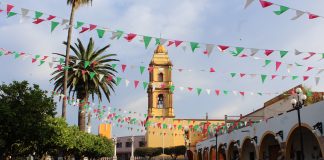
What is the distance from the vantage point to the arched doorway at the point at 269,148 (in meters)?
29.9

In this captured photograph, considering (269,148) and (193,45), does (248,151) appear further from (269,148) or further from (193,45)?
(193,45)

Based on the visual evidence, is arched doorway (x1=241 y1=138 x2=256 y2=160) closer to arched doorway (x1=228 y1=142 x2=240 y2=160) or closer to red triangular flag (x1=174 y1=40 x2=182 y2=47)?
arched doorway (x1=228 y1=142 x2=240 y2=160)

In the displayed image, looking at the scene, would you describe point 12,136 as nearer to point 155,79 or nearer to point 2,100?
point 2,100

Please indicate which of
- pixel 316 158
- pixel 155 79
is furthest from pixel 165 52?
pixel 316 158

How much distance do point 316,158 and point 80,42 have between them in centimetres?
2034

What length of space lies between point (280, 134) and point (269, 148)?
219 inches

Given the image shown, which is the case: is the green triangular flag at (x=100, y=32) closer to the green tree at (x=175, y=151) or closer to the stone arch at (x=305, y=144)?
the stone arch at (x=305, y=144)

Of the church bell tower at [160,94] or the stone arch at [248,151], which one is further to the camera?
the church bell tower at [160,94]

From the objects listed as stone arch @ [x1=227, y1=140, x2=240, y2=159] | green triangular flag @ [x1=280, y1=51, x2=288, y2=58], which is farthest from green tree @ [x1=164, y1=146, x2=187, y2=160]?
green triangular flag @ [x1=280, y1=51, x2=288, y2=58]

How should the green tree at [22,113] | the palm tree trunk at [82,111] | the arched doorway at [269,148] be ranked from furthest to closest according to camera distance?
the palm tree trunk at [82,111] → the arched doorway at [269,148] → the green tree at [22,113]

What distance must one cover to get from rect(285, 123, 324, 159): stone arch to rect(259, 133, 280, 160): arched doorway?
9.10ft

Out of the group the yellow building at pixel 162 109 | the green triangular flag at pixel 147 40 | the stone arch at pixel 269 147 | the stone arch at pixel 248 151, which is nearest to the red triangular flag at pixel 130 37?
the green triangular flag at pixel 147 40

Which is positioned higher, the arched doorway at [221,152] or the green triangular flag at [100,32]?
the green triangular flag at [100,32]

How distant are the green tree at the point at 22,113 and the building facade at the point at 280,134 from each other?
14093mm
